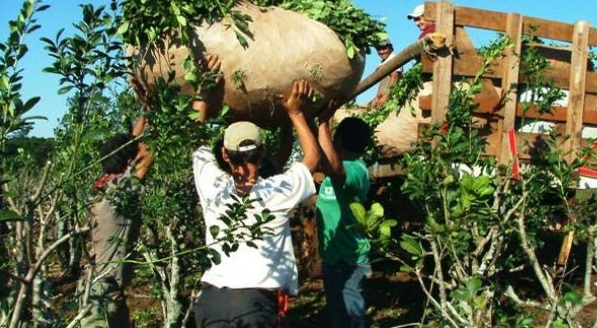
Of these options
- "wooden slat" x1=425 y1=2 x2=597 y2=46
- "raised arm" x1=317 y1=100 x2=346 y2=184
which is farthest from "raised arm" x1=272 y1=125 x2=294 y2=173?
"wooden slat" x1=425 y1=2 x2=597 y2=46

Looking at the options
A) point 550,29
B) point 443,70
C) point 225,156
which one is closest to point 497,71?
point 443,70

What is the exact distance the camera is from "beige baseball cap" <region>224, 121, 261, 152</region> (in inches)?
126

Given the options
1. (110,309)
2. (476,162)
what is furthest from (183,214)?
(476,162)

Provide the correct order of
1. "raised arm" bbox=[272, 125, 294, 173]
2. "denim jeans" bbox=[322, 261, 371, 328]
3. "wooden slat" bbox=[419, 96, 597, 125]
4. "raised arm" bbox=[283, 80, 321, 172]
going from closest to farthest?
1. "raised arm" bbox=[283, 80, 321, 172]
2. "raised arm" bbox=[272, 125, 294, 173]
3. "denim jeans" bbox=[322, 261, 371, 328]
4. "wooden slat" bbox=[419, 96, 597, 125]

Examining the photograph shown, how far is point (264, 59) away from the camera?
3379mm

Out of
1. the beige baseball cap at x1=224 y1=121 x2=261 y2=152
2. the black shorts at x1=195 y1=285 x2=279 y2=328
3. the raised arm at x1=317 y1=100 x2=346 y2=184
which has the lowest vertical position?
the black shorts at x1=195 y1=285 x2=279 y2=328

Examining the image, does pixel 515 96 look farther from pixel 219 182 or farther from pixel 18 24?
pixel 18 24

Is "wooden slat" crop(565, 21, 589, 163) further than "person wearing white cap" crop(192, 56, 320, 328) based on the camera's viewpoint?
Yes

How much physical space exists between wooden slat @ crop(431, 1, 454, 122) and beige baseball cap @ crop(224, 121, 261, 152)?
1969 millimetres

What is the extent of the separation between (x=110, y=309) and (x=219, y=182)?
1.71m

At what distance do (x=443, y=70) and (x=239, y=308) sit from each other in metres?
2.33

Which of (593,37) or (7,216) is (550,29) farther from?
(7,216)

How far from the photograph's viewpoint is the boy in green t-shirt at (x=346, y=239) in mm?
4574

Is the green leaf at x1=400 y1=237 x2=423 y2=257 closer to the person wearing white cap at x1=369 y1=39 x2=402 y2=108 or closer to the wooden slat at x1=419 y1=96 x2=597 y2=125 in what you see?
the wooden slat at x1=419 y1=96 x2=597 y2=125
